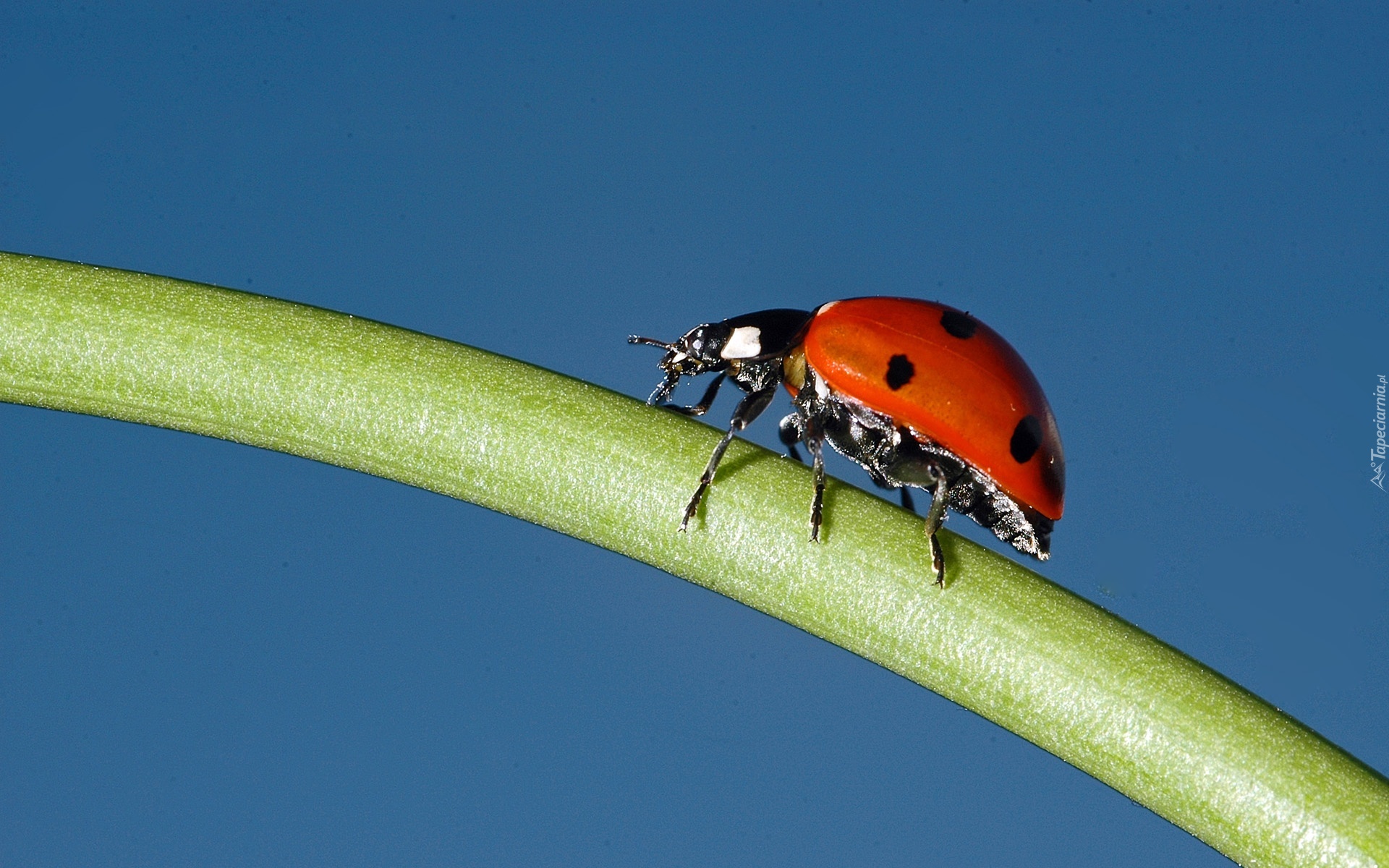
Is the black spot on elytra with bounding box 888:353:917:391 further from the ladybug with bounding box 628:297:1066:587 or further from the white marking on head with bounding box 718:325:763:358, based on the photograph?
the white marking on head with bounding box 718:325:763:358

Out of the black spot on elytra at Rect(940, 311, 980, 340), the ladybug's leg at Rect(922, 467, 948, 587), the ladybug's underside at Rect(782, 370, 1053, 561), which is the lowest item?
the ladybug's leg at Rect(922, 467, 948, 587)

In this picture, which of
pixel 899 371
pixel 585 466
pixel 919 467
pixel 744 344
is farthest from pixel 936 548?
pixel 744 344

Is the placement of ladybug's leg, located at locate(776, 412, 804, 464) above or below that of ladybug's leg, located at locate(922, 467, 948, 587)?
above

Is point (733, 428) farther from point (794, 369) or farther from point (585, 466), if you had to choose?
point (794, 369)

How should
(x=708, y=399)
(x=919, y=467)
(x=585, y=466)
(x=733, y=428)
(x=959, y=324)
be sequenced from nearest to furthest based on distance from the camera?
1. (x=585, y=466)
2. (x=733, y=428)
3. (x=919, y=467)
4. (x=959, y=324)
5. (x=708, y=399)

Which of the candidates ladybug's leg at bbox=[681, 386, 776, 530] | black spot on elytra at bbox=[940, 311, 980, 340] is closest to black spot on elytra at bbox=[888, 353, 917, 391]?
black spot on elytra at bbox=[940, 311, 980, 340]

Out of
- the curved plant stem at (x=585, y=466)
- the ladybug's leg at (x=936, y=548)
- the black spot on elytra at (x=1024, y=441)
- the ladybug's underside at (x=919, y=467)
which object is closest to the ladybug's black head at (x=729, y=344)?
the ladybug's underside at (x=919, y=467)
